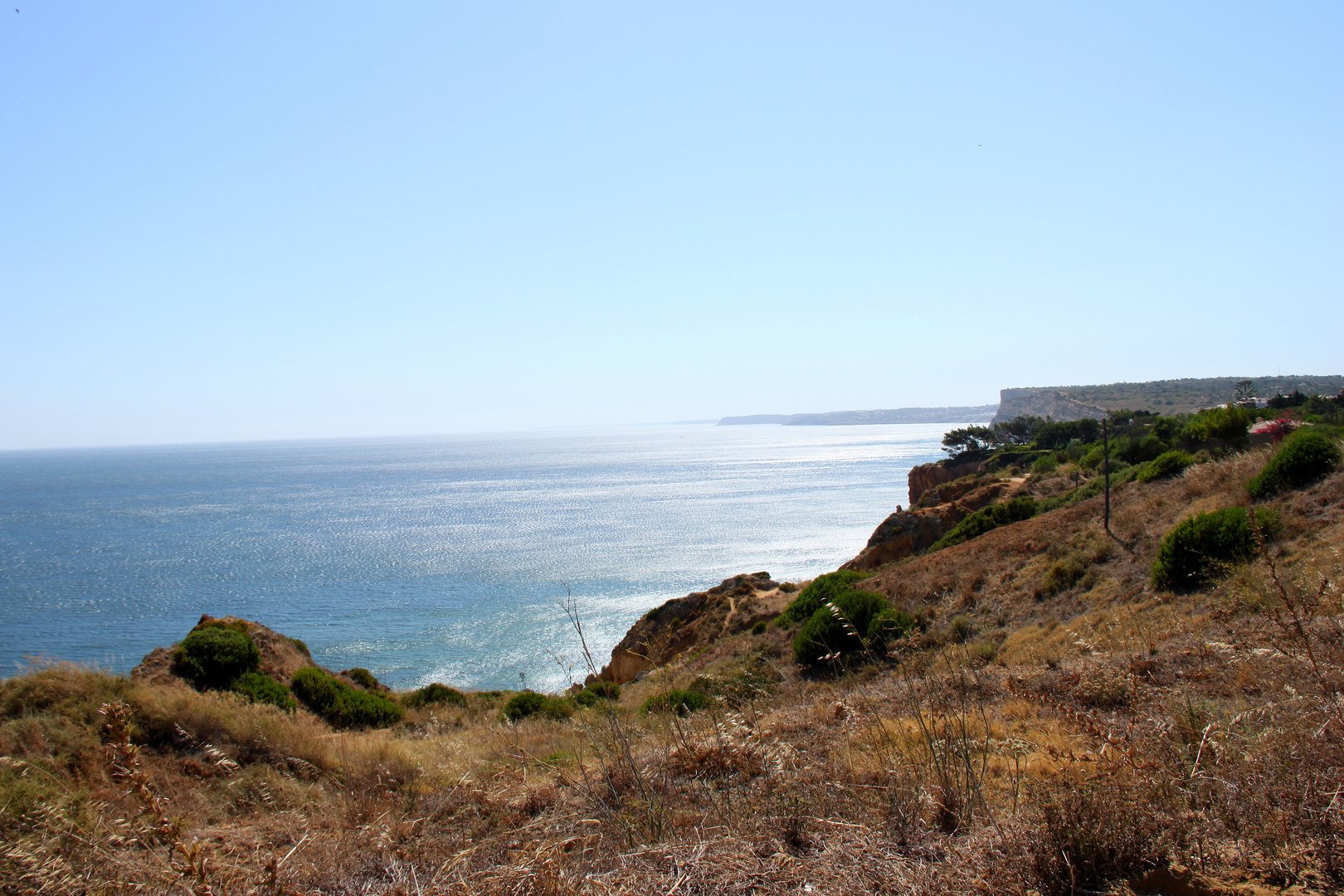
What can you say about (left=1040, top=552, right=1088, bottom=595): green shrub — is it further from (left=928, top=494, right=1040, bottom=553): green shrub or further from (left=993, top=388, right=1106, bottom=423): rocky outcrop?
(left=993, top=388, right=1106, bottom=423): rocky outcrop

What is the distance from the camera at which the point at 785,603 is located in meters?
25.6

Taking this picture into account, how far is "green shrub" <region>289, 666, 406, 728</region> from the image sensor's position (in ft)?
48.5

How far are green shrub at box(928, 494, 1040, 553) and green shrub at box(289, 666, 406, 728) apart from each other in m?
20.5

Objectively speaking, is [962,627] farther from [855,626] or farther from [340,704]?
[340,704]

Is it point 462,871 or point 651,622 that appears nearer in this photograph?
point 462,871

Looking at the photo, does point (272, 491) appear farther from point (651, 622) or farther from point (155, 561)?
point (651, 622)

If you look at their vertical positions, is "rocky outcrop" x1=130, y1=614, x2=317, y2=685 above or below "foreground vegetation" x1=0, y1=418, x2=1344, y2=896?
below

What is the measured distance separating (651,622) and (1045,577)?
16744 millimetres

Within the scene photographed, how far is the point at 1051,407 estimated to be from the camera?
14625cm

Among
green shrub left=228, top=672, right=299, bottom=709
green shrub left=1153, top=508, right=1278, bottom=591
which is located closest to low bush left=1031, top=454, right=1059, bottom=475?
green shrub left=1153, top=508, right=1278, bottom=591

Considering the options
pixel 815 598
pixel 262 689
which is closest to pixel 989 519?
pixel 815 598

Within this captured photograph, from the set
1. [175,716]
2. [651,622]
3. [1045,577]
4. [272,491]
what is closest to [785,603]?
[651,622]

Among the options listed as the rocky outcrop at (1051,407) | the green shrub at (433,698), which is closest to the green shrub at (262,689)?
the green shrub at (433,698)

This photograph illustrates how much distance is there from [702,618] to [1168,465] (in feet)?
58.5
